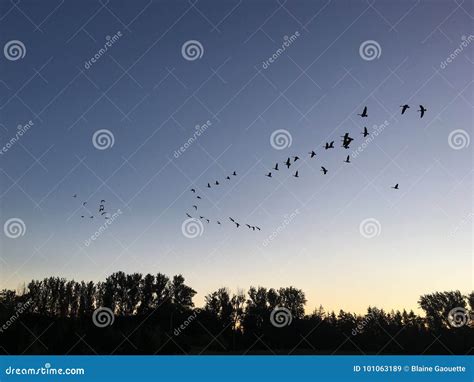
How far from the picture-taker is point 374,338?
8162cm

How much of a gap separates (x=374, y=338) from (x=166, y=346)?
5073 centimetres

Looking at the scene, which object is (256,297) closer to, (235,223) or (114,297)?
(114,297)

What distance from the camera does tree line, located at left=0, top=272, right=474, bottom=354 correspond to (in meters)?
41.6

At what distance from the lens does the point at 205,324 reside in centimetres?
8281

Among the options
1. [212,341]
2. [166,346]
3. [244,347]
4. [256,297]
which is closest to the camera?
[166,346]

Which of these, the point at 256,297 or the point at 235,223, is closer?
the point at 235,223

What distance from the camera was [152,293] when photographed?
105 meters

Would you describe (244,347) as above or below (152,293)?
above

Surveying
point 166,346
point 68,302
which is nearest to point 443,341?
point 166,346

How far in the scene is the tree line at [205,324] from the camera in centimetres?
4164

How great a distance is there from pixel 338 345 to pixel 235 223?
57.2m

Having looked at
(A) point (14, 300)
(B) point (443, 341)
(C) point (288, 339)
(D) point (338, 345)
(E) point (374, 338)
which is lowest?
(A) point (14, 300)

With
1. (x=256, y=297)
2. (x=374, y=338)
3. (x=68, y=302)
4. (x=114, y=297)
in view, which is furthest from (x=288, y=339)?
(x=68, y=302)

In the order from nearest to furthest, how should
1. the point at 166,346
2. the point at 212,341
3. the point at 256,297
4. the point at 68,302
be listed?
the point at 166,346 → the point at 212,341 → the point at 68,302 → the point at 256,297
